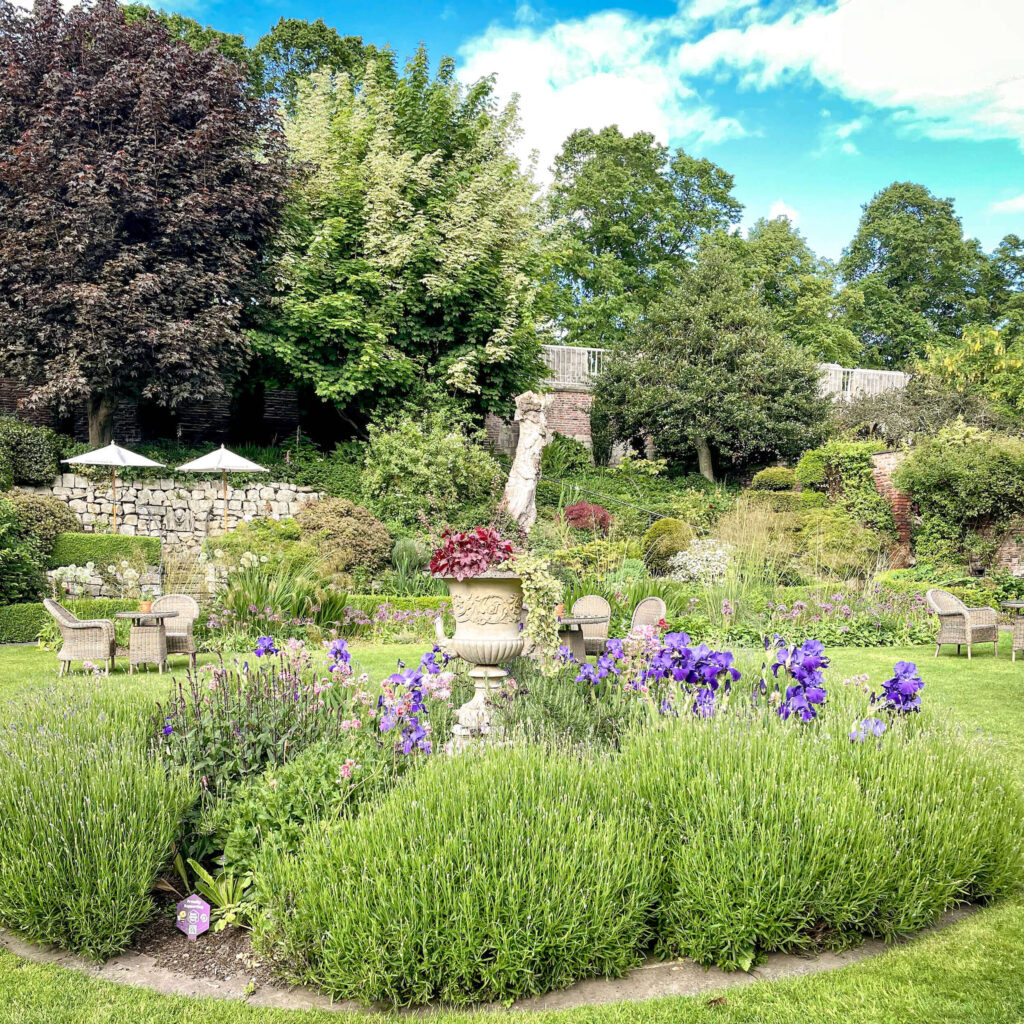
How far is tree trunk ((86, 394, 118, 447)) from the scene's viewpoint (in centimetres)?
1467

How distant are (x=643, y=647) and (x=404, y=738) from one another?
1794mm

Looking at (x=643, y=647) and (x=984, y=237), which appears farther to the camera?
(x=984, y=237)

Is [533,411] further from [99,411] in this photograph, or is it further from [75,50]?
[75,50]

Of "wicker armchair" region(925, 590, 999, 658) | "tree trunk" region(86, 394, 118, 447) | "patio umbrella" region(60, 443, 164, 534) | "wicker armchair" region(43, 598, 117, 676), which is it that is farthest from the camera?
"tree trunk" region(86, 394, 118, 447)

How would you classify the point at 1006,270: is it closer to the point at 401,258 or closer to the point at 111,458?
the point at 401,258

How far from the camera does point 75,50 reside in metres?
14.0

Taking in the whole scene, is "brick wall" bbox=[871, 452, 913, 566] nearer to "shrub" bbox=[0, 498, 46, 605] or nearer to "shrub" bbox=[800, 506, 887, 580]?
"shrub" bbox=[800, 506, 887, 580]

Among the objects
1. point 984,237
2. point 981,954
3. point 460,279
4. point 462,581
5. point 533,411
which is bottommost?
point 981,954

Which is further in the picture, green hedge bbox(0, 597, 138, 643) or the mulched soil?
green hedge bbox(0, 597, 138, 643)

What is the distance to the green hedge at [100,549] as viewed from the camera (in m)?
11.4

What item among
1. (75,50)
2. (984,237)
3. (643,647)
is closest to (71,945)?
(643,647)

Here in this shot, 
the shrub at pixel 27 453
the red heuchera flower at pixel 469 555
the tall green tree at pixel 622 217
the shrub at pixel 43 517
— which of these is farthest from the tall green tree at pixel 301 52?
the red heuchera flower at pixel 469 555

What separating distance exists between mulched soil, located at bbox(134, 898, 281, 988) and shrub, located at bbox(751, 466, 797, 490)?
16012 mm

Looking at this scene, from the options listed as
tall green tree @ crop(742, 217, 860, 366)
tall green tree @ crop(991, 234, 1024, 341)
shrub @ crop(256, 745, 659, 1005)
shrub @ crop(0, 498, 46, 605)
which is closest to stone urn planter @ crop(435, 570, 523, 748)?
shrub @ crop(256, 745, 659, 1005)
